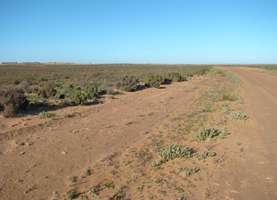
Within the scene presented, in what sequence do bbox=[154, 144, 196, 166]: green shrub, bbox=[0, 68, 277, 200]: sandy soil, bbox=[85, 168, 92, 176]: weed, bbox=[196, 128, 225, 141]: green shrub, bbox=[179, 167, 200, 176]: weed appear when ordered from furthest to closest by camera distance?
bbox=[196, 128, 225, 141]: green shrub → bbox=[154, 144, 196, 166]: green shrub → bbox=[85, 168, 92, 176]: weed → bbox=[179, 167, 200, 176]: weed → bbox=[0, 68, 277, 200]: sandy soil

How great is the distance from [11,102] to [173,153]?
882 cm

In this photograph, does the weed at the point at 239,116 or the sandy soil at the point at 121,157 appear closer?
the sandy soil at the point at 121,157

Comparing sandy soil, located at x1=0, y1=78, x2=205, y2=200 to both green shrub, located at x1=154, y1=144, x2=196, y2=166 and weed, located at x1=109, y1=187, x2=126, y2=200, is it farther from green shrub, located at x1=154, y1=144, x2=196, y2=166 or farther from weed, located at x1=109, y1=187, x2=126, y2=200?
green shrub, located at x1=154, y1=144, x2=196, y2=166

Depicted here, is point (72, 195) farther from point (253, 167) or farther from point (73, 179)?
point (253, 167)

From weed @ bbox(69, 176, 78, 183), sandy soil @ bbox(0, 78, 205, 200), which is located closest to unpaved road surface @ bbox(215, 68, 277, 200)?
weed @ bbox(69, 176, 78, 183)

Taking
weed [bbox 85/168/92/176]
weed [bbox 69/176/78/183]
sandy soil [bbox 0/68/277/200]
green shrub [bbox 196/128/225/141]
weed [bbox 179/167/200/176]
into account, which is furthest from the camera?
green shrub [bbox 196/128/225/141]

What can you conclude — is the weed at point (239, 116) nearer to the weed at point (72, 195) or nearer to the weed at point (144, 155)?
the weed at point (144, 155)

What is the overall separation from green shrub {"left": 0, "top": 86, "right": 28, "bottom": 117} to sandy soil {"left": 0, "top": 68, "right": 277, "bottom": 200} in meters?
0.77

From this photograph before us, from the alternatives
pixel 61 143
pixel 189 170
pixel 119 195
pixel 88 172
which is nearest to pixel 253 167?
pixel 189 170

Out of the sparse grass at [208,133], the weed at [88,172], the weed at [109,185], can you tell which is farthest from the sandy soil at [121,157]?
the sparse grass at [208,133]

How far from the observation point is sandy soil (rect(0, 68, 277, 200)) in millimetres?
5828

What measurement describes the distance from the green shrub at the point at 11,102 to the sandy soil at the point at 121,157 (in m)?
0.77

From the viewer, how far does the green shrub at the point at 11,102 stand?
13.0m

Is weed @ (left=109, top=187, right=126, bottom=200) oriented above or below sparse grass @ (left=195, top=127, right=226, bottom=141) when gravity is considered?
above
